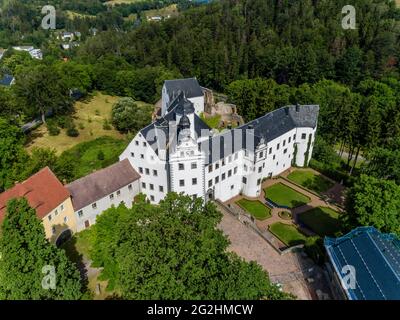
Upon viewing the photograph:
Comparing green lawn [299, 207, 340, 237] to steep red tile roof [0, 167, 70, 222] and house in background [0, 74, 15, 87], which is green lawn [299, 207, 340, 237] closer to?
steep red tile roof [0, 167, 70, 222]

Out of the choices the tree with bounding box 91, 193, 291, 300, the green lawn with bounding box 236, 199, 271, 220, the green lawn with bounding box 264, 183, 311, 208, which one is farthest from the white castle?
the tree with bounding box 91, 193, 291, 300

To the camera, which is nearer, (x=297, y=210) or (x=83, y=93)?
(x=297, y=210)

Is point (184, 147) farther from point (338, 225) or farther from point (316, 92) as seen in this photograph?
point (316, 92)

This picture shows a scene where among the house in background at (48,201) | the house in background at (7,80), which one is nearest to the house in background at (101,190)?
the house in background at (48,201)

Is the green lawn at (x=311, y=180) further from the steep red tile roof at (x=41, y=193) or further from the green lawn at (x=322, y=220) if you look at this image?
the steep red tile roof at (x=41, y=193)

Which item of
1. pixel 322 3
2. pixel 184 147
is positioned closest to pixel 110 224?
pixel 184 147

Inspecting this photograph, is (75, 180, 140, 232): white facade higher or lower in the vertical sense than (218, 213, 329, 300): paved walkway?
higher
